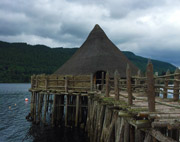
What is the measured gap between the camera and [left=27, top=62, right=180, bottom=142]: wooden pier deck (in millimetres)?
→ 5282

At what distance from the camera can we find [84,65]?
21.4 metres

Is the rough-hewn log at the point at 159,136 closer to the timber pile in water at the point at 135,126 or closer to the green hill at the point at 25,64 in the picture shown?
the timber pile in water at the point at 135,126

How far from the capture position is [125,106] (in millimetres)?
6977

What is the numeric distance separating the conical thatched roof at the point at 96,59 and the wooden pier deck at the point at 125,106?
3.59m

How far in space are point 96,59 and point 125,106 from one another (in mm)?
14921

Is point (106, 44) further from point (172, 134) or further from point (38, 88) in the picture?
point (172, 134)

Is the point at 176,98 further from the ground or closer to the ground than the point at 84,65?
closer to the ground

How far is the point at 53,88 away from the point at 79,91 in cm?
270

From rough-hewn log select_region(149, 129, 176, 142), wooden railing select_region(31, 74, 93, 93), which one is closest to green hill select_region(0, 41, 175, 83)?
wooden railing select_region(31, 74, 93, 93)

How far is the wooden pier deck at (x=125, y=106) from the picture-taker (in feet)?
17.3

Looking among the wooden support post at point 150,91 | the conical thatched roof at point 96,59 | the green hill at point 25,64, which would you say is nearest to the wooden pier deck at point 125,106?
the wooden support post at point 150,91

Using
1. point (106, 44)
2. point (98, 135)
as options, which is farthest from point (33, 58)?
point (98, 135)

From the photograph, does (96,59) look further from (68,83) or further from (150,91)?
(150,91)

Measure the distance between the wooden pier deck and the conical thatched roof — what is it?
3593 millimetres
